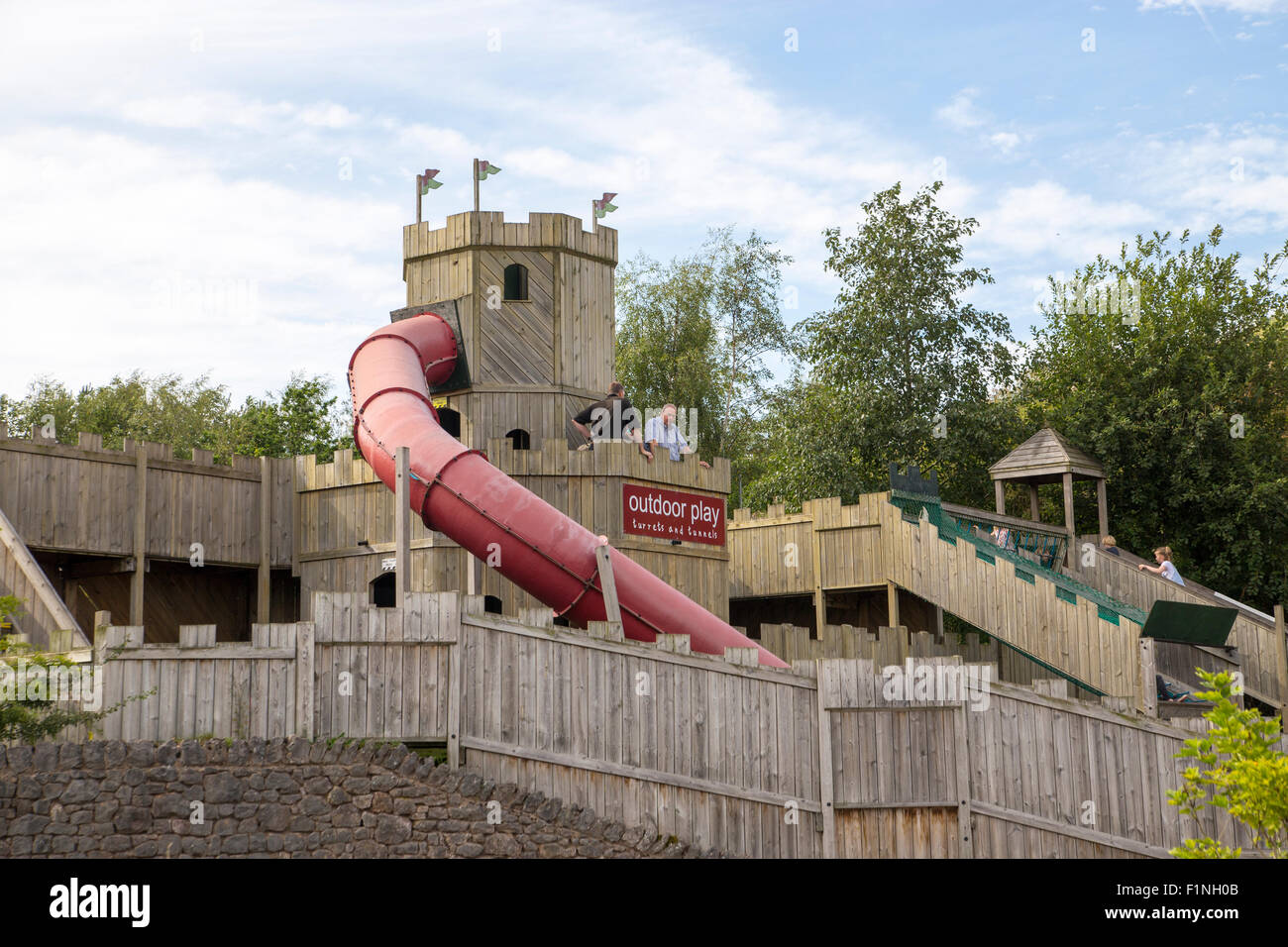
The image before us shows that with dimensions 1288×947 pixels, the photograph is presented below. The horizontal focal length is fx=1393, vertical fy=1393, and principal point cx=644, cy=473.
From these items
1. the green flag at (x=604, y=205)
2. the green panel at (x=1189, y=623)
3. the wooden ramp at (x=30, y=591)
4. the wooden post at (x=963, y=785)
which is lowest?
the wooden post at (x=963, y=785)

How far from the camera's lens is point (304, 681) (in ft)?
40.6

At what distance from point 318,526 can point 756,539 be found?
8164 mm

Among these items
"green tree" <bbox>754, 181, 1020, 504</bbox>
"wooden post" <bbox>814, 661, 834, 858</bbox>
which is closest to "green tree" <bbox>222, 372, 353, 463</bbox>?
"green tree" <bbox>754, 181, 1020, 504</bbox>

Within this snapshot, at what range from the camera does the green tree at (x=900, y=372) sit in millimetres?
30344

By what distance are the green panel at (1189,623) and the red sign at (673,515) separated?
6657mm

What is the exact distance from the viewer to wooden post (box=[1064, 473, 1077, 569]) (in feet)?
74.3

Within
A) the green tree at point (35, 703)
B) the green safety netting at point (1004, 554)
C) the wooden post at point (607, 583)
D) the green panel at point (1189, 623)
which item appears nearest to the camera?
the green tree at point (35, 703)

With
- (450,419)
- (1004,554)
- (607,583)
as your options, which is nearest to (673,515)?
(450,419)

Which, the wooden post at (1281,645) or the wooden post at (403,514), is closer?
the wooden post at (403,514)

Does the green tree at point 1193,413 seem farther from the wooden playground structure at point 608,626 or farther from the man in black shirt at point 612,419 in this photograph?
the man in black shirt at point 612,419

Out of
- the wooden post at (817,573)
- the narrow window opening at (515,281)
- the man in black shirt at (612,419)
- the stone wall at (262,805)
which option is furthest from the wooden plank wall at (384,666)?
the wooden post at (817,573)

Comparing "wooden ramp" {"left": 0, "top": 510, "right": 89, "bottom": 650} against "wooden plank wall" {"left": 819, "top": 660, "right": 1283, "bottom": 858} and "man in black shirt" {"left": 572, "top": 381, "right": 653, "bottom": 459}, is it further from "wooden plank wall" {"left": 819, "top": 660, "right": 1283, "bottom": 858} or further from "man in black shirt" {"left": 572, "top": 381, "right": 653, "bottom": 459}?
"man in black shirt" {"left": 572, "top": 381, "right": 653, "bottom": 459}

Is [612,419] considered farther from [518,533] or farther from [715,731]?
[715,731]
